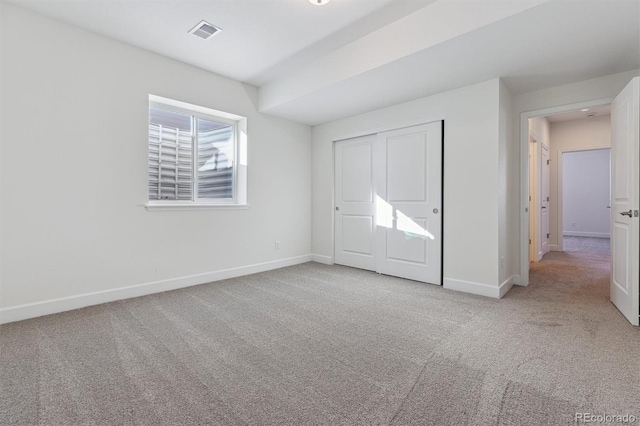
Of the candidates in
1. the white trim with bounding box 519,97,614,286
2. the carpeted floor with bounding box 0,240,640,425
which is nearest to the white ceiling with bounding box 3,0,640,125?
the white trim with bounding box 519,97,614,286

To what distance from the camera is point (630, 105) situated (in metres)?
2.53

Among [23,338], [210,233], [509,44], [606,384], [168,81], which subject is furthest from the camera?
[210,233]

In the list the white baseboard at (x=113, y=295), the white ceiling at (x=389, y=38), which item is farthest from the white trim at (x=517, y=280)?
the white baseboard at (x=113, y=295)

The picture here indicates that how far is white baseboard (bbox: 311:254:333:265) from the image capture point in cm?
497

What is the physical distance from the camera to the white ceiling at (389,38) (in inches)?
88.6

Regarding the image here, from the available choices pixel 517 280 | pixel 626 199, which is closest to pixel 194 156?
pixel 517 280

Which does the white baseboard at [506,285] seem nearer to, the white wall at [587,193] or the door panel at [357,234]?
the door panel at [357,234]

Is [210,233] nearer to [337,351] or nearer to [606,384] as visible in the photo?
[337,351]

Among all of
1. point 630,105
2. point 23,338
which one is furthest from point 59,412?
point 630,105

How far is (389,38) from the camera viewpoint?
2.82 metres

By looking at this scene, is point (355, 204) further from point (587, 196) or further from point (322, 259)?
point (587, 196)

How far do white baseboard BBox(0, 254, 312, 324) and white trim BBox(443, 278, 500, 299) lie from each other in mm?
2562

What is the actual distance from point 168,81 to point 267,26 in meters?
1.47

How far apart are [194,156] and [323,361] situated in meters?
3.13
